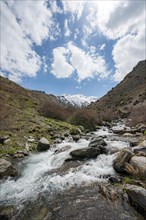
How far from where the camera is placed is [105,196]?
689cm

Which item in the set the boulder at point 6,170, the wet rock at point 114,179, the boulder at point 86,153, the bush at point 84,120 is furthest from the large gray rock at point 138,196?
the bush at point 84,120

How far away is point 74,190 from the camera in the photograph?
7.60 metres

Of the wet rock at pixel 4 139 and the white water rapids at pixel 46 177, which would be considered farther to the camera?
the wet rock at pixel 4 139

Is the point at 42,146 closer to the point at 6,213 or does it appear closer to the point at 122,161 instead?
the point at 122,161

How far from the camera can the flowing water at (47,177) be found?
752cm

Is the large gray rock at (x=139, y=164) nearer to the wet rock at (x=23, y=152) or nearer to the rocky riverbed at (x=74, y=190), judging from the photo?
the rocky riverbed at (x=74, y=190)

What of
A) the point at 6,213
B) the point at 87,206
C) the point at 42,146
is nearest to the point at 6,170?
the point at 6,213

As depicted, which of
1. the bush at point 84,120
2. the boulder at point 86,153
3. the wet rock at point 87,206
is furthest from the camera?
the bush at point 84,120

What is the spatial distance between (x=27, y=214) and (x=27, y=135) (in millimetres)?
11013

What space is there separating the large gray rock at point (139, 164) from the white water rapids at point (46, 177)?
117 centimetres

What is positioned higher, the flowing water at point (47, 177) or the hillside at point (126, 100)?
the hillside at point (126, 100)

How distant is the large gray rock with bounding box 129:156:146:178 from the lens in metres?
8.09

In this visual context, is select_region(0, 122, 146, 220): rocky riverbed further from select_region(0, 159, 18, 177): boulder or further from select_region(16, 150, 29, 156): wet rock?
select_region(16, 150, 29, 156): wet rock

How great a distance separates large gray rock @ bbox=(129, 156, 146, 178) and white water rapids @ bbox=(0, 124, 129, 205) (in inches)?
46.1
